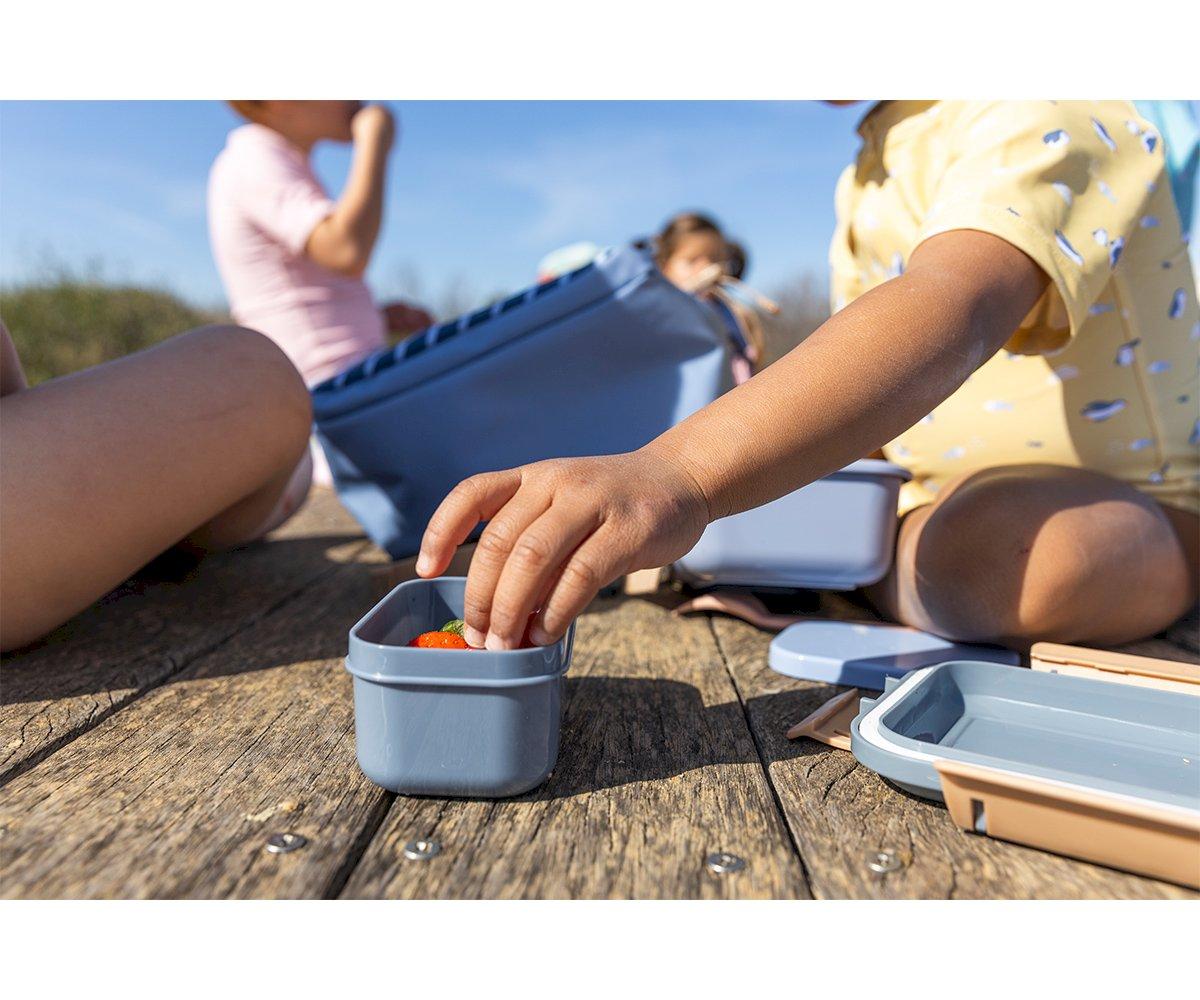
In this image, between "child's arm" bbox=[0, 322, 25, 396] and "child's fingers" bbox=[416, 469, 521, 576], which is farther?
"child's arm" bbox=[0, 322, 25, 396]

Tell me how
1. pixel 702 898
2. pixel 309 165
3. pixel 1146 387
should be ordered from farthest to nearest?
pixel 309 165 → pixel 1146 387 → pixel 702 898

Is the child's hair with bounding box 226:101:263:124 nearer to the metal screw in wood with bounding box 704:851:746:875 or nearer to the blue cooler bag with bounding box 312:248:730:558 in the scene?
the blue cooler bag with bounding box 312:248:730:558

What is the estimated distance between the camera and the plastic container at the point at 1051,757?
588 mm

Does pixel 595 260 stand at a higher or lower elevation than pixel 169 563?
higher

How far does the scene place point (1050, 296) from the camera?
0.93 m

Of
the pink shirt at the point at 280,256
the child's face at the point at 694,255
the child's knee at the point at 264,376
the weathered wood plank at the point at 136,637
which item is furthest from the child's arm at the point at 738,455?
the child's face at the point at 694,255

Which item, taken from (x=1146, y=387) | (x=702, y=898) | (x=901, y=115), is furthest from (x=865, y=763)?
(x=901, y=115)

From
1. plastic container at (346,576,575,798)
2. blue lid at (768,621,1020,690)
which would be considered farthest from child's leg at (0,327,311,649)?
blue lid at (768,621,1020,690)

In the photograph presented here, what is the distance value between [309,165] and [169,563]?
112 cm

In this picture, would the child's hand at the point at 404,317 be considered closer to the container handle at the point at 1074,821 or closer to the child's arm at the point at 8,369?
the child's arm at the point at 8,369

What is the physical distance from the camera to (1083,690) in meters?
0.83

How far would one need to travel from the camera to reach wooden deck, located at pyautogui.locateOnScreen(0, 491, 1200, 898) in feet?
1.93

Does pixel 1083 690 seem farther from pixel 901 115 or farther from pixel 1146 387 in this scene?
pixel 901 115

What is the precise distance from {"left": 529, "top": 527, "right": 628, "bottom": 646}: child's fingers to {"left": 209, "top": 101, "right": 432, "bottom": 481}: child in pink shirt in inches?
58.5
